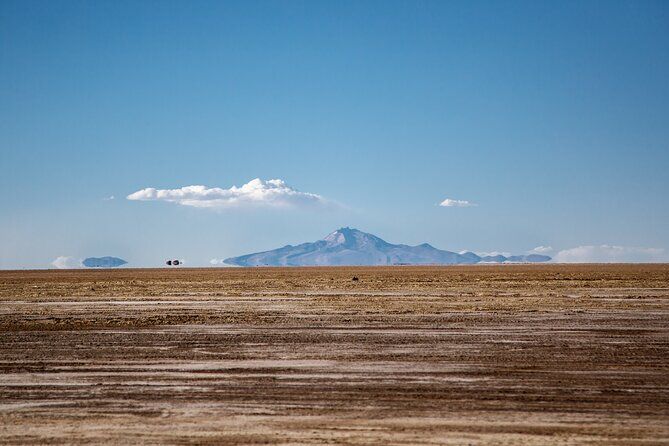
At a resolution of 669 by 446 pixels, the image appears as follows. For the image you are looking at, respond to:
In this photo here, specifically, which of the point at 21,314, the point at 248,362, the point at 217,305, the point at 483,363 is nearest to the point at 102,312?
the point at 21,314

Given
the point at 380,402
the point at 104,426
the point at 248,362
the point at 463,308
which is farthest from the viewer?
the point at 463,308

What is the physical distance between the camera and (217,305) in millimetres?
28781

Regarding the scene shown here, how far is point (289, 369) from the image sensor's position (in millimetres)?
13102

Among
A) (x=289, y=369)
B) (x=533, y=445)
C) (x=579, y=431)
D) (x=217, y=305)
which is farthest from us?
(x=217, y=305)

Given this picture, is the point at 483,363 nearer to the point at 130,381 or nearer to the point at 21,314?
the point at 130,381

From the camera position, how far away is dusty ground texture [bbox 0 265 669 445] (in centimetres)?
891

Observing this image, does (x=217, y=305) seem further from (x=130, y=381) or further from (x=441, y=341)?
(x=130, y=381)

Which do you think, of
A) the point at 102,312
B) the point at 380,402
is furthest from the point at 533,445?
the point at 102,312

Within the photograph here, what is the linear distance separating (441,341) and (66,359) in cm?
808

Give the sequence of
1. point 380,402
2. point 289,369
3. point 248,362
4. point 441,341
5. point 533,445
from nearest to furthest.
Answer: point 533,445, point 380,402, point 289,369, point 248,362, point 441,341

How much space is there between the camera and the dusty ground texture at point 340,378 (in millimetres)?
8906

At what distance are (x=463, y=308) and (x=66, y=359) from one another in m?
14.5

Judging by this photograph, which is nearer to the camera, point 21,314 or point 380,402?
point 380,402

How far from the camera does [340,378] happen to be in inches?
477
